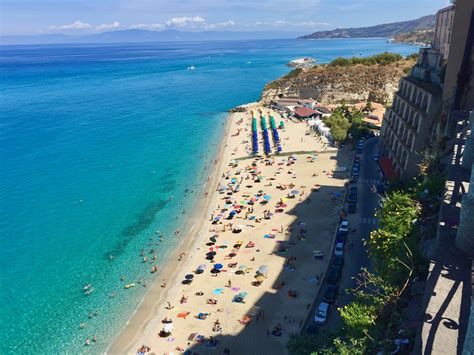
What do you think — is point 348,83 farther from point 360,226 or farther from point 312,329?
point 312,329

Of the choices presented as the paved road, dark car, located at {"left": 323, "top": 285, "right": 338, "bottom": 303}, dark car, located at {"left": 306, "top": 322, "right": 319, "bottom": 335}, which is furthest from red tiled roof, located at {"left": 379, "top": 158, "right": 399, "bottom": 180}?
dark car, located at {"left": 306, "top": 322, "right": 319, "bottom": 335}

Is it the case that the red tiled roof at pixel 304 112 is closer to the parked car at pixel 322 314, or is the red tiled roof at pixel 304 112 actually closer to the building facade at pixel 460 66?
the building facade at pixel 460 66

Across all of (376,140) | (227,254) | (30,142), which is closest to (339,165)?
(376,140)

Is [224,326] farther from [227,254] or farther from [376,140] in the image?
[376,140]

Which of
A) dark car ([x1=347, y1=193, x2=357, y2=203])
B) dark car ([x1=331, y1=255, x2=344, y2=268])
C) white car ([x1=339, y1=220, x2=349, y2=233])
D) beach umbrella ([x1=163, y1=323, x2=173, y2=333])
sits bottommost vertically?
beach umbrella ([x1=163, y1=323, x2=173, y2=333])

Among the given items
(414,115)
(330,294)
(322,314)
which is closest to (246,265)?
(330,294)

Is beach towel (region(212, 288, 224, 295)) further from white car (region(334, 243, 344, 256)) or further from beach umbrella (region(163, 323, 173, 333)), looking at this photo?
white car (region(334, 243, 344, 256))
